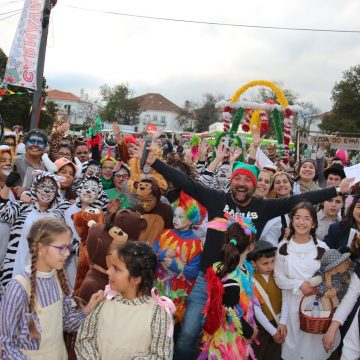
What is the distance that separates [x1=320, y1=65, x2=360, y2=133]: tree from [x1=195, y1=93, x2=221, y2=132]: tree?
891 inches

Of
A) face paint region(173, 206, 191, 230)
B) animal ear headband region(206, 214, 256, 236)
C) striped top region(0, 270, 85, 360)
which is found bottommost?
striped top region(0, 270, 85, 360)

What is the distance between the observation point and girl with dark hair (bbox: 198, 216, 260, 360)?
326 cm

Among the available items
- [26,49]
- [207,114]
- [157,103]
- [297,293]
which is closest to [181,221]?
[297,293]

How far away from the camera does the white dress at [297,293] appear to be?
3852 mm

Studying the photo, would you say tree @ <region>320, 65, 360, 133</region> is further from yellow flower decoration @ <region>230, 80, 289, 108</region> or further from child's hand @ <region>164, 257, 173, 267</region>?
child's hand @ <region>164, 257, 173, 267</region>

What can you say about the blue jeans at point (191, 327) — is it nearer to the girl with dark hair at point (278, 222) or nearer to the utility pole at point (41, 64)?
the girl with dark hair at point (278, 222)

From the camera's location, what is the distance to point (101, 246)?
3400 mm

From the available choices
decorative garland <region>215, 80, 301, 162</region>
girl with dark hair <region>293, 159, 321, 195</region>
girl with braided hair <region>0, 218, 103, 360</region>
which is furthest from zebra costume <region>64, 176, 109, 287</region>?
decorative garland <region>215, 80, 301, 162</region>

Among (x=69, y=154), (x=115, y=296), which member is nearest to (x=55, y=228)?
(x=115, y=296)

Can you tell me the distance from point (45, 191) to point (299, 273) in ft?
8.07

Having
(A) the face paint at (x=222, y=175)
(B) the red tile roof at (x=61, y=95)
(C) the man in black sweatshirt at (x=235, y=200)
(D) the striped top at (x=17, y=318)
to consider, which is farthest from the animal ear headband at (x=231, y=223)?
(B) the red tile roof at (x=61, y=95)

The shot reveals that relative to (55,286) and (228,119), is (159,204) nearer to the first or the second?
(55,286)

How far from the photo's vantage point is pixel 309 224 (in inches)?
156

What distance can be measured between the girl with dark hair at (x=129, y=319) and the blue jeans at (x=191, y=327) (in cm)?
110
